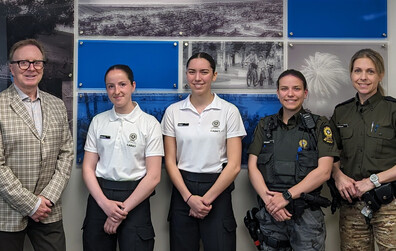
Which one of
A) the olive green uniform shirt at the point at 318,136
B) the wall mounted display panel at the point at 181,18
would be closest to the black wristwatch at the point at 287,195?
the olive green uniform shirt at the point at 318,136

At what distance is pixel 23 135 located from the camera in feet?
8.13

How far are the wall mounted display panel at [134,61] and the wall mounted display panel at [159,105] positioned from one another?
0.29ft

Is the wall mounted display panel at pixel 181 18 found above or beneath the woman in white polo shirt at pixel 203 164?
above

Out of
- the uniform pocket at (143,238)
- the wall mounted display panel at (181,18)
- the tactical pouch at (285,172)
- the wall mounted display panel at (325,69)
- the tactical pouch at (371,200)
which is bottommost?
the uniform pocket at (143,238)

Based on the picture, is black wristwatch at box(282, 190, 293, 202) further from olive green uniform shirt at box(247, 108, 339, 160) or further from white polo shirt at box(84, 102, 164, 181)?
white polo shirt at box(84, 102, 164, 181)

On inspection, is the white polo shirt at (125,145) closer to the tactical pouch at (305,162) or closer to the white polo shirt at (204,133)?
the white polo shirt at (204,133)

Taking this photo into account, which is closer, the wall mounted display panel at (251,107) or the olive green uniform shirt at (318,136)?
the olive green uniform shirt at (318,136)

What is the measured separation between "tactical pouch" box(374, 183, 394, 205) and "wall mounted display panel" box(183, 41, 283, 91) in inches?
44.5

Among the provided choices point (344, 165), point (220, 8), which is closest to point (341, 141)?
point (344, 165)

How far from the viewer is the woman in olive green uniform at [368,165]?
2482 millimetres

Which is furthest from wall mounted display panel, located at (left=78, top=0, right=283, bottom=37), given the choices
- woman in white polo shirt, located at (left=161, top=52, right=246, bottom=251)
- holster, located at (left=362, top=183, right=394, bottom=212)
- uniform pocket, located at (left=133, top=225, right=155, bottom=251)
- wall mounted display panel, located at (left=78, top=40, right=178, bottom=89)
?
uniform pocket, located at (left=133, top=225, right=155, bottom=251)

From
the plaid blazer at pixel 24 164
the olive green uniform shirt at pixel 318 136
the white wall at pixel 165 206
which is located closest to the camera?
the plaid blazer at pixel 24 164

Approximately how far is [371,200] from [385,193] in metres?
0.09

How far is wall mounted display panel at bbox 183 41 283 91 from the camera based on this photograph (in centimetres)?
314
